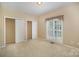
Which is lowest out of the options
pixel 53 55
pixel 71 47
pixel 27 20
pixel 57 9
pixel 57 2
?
pixel 53 55

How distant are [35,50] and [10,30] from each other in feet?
1.74

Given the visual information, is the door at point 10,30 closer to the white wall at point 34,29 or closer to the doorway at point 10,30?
the doorway at point 10,30

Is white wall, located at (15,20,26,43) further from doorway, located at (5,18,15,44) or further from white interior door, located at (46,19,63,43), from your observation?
white interior door, located at (46,19,63,43)

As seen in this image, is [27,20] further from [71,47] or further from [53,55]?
[71,47]

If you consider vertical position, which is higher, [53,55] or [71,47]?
[71,47]

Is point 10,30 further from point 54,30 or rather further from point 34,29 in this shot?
point 54,30

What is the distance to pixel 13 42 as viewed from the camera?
1.83m

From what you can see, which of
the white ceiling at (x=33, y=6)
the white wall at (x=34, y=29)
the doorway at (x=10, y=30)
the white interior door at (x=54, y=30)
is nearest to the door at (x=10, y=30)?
the doorway at (x=10, y=30)

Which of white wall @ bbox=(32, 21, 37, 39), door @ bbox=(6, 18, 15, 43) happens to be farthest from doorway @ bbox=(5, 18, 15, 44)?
white wall @ bbox=(32, 21, 37, 39)

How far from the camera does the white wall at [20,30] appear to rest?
186cm

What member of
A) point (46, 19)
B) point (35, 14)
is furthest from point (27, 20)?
point (46, 19)

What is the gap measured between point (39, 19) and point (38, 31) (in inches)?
8.1

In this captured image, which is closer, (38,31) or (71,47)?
(71,47)

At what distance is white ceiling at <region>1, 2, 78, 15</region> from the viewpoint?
1810 mm
